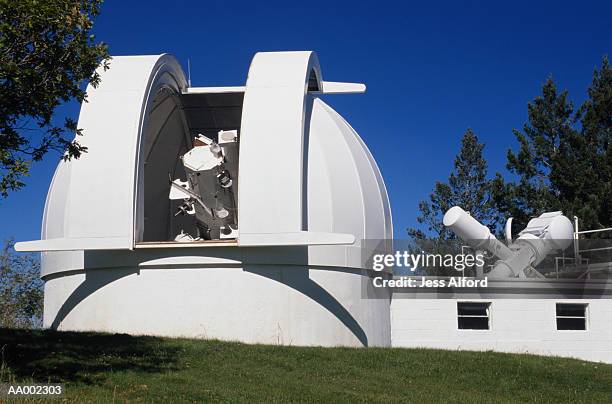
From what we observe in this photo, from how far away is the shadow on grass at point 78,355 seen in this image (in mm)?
10766

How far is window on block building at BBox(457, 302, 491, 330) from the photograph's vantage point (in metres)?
18.2

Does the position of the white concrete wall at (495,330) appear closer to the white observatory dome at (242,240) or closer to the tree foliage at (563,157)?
the white observatory dome at (242,240)

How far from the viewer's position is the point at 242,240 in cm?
1418

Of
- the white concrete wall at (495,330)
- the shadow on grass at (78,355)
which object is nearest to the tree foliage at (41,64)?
the shadow on grass at (78,355)

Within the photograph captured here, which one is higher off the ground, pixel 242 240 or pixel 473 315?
pixel 242 240

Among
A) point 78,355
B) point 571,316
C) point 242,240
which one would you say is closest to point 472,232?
point 571,316

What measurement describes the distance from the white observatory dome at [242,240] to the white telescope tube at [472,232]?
3018 mm

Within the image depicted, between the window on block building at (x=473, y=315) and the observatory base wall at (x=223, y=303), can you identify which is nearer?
the observatory base wall at (x=223, y=303)

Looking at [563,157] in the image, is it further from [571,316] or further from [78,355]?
[78,355]

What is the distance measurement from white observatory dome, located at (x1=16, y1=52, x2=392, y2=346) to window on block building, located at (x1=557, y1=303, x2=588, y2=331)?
16.5ft

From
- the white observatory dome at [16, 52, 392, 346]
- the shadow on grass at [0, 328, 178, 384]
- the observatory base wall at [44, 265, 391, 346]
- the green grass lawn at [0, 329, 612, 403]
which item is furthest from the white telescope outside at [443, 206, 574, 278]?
the shadow on grass at [0, 328, 178, 384]

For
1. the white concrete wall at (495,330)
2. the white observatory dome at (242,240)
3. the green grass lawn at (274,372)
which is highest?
the white observatory dome at (242,240)

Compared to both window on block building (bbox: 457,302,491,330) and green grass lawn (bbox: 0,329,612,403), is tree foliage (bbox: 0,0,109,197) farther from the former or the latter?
window on block building (bbox: 457,302,491,330)

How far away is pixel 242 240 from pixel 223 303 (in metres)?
1.47
